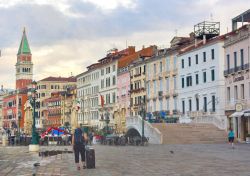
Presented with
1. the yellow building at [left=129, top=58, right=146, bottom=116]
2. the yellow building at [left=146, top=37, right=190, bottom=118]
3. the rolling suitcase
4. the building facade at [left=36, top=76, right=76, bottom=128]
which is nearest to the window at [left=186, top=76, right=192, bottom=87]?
the yellow building at [left=146, top=37, right=190, bottom=118]

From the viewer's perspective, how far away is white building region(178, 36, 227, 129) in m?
63.4

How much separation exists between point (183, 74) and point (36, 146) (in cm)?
3392

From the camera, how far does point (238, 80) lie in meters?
59.1

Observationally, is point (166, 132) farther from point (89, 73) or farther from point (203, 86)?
point (89, 73)

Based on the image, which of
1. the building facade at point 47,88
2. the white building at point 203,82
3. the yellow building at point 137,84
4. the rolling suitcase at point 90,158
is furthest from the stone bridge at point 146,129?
the building facade at point 47,88

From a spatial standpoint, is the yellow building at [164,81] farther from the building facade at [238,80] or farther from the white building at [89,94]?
the white building at [89,94]

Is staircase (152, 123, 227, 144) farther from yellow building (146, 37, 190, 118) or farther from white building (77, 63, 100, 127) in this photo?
white building (77, 63, 100, 127)

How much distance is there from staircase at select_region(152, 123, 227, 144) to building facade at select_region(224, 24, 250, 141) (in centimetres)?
202

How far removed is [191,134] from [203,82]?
11.8 metres

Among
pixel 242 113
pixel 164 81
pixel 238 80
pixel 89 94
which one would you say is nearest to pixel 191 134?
pixel 242 113

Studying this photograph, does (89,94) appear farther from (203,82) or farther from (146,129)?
(146,129)

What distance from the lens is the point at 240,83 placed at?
58.4 m

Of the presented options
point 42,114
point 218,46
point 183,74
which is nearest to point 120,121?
point 183,74

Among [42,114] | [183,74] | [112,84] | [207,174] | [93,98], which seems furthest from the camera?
[42,114]
